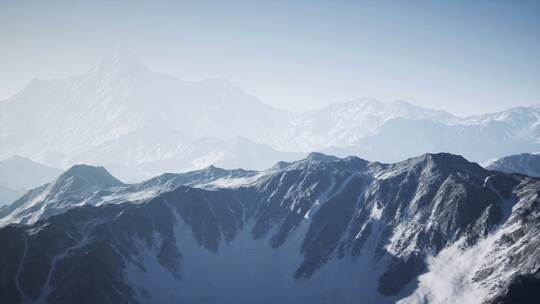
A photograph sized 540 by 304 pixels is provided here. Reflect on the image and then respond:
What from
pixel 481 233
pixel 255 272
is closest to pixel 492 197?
pixel 481 233

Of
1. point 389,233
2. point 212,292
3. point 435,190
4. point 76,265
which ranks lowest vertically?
point 212,292

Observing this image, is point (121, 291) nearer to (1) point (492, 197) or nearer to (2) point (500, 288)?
(2) point (500, 288)

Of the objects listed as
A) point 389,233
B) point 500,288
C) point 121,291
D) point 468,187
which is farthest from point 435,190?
point 121,291

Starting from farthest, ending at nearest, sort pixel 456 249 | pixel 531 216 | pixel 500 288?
pixel 456 249 → pixel 531 216 → pixel 500 288

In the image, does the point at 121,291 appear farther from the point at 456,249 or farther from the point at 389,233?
the point at 456,249

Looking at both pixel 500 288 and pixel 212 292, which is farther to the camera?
pixel 212 292

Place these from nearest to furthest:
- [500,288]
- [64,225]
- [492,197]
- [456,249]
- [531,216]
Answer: [500,288], [531,216], [456,249], [492,197], [64,225]

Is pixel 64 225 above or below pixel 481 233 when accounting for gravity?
below

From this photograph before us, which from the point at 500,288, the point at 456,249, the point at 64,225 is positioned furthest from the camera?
the point at 64,225

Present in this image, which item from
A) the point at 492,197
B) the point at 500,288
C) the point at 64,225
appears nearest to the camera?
the point at 500,288
